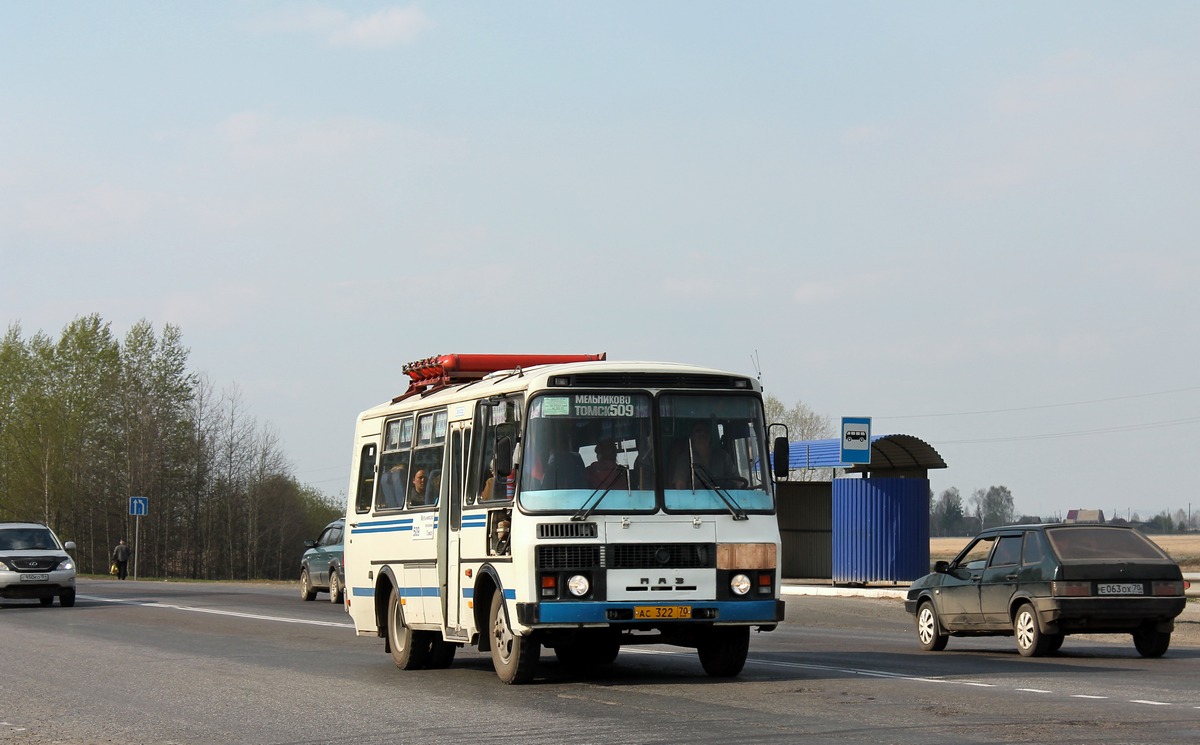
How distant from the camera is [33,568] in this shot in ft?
105

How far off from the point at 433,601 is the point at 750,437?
3.71m

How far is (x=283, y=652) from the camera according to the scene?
1919 centimetres

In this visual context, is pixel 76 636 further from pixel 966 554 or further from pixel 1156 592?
pixel 1156 592

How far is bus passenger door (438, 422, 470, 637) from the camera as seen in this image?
48.9 ft

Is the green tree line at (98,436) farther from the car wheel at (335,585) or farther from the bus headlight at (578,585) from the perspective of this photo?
the bus headlight at (578,585)

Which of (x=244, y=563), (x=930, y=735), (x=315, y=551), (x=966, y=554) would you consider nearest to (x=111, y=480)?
(x=244, y=563)

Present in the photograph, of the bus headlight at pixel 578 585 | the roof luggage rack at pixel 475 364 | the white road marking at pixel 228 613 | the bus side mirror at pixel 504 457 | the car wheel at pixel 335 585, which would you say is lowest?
the white road marking at pixel 228 613

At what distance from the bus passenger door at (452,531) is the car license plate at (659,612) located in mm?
2207

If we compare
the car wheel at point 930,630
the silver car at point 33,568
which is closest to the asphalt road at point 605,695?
the car wheel at point 930,630

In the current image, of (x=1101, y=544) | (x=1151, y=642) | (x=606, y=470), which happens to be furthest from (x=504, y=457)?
(x=1151, y=642)

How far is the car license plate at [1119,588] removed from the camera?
1688cm

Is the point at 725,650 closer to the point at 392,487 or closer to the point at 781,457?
the point at 781,457

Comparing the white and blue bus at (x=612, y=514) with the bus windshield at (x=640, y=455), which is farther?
the bus windshield at (x=640, y=455)

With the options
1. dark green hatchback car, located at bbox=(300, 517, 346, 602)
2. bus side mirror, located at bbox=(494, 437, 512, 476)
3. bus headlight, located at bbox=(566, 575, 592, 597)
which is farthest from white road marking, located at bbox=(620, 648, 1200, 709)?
dark green hatchback car, located at bbox=(300, 517, 346, 602)
